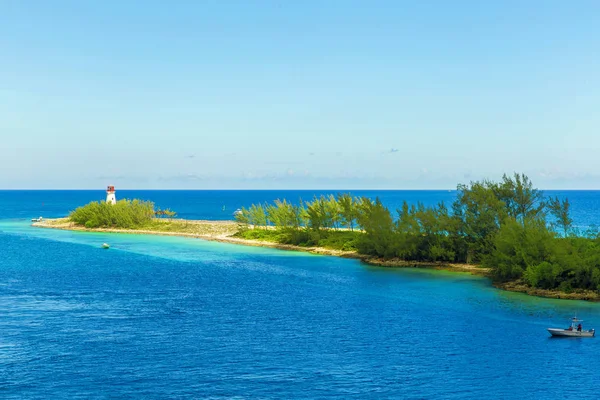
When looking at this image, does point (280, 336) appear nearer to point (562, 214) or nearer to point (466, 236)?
point (466, 236)

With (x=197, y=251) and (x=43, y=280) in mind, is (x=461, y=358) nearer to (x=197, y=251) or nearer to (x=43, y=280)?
(x=43, y=280)

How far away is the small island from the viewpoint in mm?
62719

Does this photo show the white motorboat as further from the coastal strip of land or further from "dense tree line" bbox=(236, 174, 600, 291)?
the coastal strip of land

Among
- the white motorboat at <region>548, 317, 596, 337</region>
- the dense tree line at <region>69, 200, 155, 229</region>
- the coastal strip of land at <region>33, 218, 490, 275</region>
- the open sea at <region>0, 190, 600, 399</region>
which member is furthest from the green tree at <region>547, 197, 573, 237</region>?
the dense tree line at <region>69, 200, 155, 229</region>

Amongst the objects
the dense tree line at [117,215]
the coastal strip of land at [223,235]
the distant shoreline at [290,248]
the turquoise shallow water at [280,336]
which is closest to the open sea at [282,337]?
the turquoise shallow water at [280,336]

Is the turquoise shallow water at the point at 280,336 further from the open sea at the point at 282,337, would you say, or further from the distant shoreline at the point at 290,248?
the distant shoreline at the point at 290,248

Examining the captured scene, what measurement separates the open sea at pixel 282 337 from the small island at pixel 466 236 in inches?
151

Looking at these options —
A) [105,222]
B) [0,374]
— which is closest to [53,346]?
[0,374]

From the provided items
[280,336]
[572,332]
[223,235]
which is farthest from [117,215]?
[572,332]

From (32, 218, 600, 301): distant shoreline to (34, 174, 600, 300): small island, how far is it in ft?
0.48

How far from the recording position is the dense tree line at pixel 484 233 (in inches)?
2469

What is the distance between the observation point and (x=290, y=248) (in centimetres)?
10731

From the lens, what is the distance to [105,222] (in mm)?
148750

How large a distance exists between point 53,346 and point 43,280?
31.5 m
